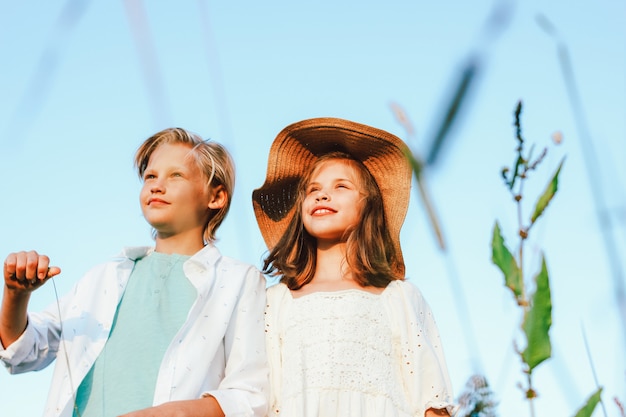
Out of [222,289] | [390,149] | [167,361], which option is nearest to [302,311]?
[222,289]

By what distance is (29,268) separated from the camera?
2.23 metres

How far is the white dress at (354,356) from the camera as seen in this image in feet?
9.08

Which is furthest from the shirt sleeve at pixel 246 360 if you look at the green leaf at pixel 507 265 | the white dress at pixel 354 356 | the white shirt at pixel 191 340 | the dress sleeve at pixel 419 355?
the green leaf at pixel 507 265

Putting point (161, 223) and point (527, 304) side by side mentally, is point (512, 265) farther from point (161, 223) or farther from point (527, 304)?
point (161, 223)

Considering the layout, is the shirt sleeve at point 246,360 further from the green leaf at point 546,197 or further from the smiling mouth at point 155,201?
the green leaf at point 546,197

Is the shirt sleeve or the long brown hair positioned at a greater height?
the long brown hair

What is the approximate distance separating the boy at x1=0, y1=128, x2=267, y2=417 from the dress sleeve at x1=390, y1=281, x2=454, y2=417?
1.75 feet

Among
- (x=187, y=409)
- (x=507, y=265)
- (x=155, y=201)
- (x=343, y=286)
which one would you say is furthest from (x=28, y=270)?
(x=507, y=265)

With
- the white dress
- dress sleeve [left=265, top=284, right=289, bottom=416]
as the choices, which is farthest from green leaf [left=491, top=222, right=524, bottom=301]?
dress sleeve [left=265, top=284, right=289, bottom=416]

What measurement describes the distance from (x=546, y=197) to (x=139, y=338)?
7.33ft

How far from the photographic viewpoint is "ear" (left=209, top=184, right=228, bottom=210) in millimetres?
3227

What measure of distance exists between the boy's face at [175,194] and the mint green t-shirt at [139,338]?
0.15 metres

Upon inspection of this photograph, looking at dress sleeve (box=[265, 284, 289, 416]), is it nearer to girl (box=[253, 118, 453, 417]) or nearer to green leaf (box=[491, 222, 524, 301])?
girl (box=[253, 118, 453, 417])

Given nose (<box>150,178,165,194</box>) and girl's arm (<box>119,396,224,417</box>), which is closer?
girl's arm (<box>119,396,224,417</box>)
